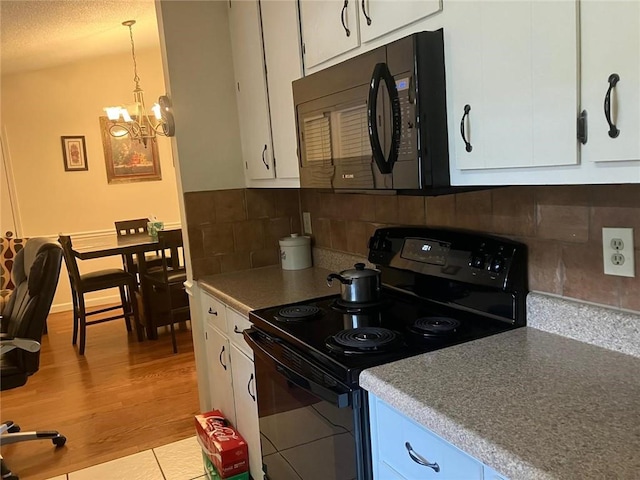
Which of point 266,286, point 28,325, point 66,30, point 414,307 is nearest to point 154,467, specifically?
point 28,325

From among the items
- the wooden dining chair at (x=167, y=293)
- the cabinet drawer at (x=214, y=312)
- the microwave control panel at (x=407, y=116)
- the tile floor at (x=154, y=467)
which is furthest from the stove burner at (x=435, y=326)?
the wooden dining chair at (x=167, y=293)

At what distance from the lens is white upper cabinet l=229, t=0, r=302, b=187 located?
81.5 inches

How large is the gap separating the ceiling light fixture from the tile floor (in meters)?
1.59

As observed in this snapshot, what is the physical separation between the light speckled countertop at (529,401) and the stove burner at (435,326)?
0.10m

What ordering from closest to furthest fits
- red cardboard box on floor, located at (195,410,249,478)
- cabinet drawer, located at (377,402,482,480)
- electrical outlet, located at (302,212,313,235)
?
cabinet drawer, located at (377,402,482,480)
red cardboard box on floor, located at (195,410,249,478)
electrical outlet, located at (302,212,313,235)

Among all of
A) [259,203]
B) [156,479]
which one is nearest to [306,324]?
[259,203]

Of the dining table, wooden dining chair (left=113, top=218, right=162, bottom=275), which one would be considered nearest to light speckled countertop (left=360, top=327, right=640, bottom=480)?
the dining table

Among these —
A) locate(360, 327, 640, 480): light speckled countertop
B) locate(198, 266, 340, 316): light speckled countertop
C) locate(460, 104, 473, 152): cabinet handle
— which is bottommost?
locate(360, 327, 640, 480): light speckled countertop

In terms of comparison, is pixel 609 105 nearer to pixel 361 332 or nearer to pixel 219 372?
pixel 361 332

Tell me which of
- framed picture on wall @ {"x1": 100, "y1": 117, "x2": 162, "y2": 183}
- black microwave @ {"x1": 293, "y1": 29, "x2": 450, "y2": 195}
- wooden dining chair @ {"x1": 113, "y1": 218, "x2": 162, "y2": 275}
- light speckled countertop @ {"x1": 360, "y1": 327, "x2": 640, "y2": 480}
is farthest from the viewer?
framed picture on wall @ {"x1": 100, "y1": 117, "x2": 162, "y2": 183}

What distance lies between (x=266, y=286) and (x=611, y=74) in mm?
1624

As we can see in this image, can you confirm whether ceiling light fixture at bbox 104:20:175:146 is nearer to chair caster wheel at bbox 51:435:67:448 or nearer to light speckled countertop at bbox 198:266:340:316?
light speckled countertop at bbox 198:266:340:316

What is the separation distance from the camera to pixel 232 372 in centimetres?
229

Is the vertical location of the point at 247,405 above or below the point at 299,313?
below
